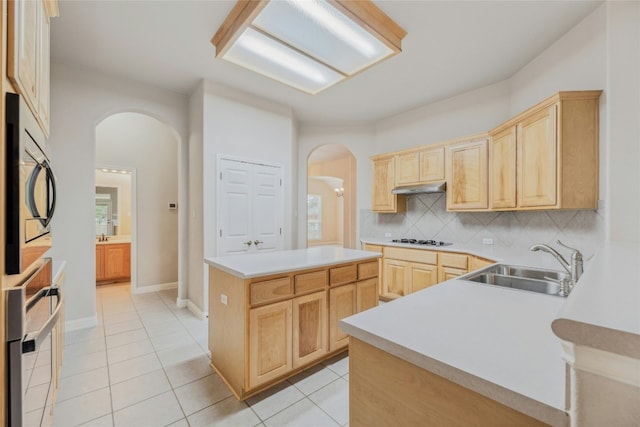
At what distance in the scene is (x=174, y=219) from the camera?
15.6 ft

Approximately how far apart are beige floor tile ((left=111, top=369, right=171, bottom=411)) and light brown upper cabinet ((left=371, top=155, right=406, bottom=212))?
11.3ft

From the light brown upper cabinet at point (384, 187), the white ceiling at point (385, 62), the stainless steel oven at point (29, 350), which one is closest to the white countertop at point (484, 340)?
the stainless steel oven at point (29, 350)

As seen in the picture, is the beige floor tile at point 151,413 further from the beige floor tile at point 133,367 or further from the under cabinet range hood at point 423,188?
the under cabinet range hood at point 423,188

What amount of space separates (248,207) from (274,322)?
2.09 metres

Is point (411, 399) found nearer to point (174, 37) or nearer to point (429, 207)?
point (174, 37)

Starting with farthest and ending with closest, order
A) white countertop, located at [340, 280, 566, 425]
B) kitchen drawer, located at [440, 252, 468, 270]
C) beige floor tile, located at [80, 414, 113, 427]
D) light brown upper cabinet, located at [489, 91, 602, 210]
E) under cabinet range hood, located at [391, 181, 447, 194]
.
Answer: under cabinet range hood, located at [391, 181, 447, 194], kitchen drawer, located at [440, 252, 468, 270], light brown upper cabinet, located at [489, 91, 602, 210], beige floor tile, located at [80, 414, 113, 427], white countertop, located at [340, 280, 566, 425]

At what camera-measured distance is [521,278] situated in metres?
1.71

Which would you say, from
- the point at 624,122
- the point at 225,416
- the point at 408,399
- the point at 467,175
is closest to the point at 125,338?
the point at 225,416

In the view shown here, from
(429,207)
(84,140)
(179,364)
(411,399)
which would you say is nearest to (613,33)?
(429,207)

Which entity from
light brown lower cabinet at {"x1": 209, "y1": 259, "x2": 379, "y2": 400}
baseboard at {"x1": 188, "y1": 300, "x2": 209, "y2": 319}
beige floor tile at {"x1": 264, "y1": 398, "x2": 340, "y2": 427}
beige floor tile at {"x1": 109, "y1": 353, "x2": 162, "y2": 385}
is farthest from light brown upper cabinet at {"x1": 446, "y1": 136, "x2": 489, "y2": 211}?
beige floor tile at {"x1": 109, "y1": 353, "x2": 162, "y2": 385}

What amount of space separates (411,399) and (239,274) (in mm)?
1315

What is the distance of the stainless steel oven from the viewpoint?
2.98ft

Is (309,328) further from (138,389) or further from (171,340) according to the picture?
(171,340)

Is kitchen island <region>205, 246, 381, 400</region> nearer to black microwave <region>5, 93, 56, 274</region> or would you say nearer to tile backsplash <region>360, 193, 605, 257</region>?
black microwave <region>5, 93, 56, 274</region>
